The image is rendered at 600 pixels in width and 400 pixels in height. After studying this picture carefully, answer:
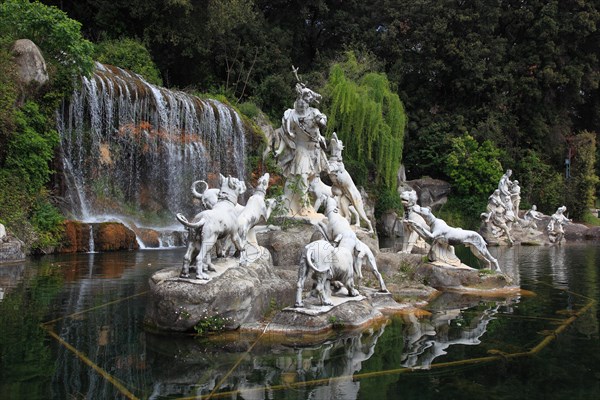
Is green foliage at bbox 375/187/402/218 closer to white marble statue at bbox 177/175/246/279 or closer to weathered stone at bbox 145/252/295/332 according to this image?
white marble statue at bbox 177/175/246/279

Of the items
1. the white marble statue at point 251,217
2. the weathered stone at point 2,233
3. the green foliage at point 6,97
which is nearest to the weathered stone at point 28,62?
the green foliage at point 6,97

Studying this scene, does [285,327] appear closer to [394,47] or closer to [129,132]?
[129,132]

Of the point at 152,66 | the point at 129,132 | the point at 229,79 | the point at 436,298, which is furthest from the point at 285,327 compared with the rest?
the point at 229,79

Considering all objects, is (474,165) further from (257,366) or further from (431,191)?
(257,366)

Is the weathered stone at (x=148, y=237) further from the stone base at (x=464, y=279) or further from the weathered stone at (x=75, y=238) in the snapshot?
the stone base at (x=464, y=279)

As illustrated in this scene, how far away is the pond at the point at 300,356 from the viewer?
4.85m

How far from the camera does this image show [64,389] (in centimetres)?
476

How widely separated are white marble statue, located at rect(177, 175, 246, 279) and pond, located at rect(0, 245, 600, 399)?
96 centimetres

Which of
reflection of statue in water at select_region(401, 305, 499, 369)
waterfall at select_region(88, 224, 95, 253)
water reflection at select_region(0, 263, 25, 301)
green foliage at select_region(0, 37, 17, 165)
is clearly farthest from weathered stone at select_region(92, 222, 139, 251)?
reflection of statue in water at select_region(401, 305, 499, 369)

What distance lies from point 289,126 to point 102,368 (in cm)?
661

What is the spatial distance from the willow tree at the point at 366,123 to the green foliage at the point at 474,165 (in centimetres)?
510

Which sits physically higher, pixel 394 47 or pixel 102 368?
pixel 394 47

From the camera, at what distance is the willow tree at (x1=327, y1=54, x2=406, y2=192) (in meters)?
26.3

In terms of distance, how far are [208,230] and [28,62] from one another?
11.7 m
